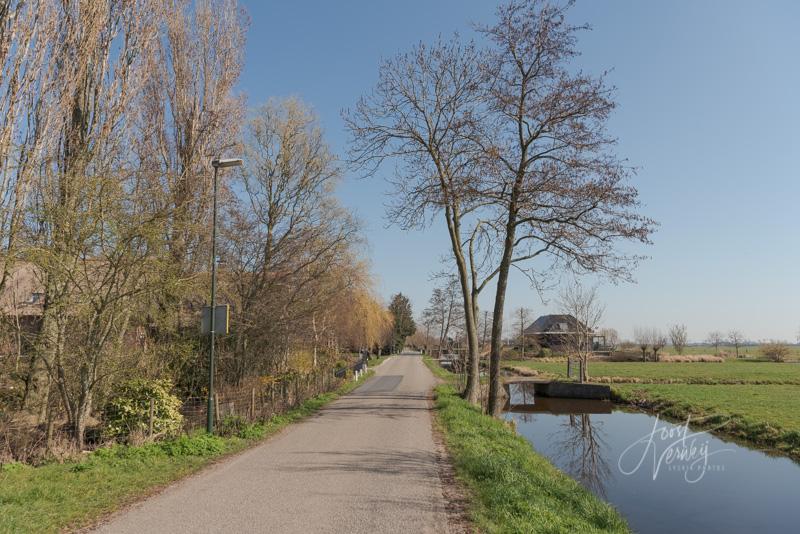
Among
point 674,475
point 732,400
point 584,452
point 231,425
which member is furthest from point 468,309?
point 732,400

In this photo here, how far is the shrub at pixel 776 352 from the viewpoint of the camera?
57.7m

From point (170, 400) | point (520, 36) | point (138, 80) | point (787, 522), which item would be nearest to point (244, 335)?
point (170, 400)

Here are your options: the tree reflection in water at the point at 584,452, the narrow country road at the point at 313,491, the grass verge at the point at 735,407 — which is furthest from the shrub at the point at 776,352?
the narrow country road at the point at 313,491

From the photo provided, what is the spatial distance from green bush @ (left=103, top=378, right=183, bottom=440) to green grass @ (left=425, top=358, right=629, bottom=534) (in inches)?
240

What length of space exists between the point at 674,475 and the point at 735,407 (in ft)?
37.1

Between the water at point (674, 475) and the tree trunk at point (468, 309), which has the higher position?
the tree trunk at point (468, 309)

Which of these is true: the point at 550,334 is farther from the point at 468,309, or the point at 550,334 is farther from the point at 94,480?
the point at 94,480

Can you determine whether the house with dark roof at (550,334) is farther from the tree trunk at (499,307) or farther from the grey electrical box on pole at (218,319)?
the grey electrical box on pole at (218,319)

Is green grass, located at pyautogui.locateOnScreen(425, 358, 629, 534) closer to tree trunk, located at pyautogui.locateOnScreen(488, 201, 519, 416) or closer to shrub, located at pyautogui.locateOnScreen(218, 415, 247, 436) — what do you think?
tree trunk, located at pyautogui.locateOnScreen(488, 201, 519, 416)

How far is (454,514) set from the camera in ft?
20.5

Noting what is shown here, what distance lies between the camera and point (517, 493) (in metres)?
6.79

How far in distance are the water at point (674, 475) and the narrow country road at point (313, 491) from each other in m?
4.61

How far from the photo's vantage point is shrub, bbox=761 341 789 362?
57688 millimetres

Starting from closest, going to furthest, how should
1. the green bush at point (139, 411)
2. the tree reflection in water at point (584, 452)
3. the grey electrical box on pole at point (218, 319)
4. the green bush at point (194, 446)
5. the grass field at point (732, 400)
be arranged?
the green bush at point (194, 446) → the green bush at point (139, 411) → the grey electrical box on pole at point (218, 319) → the tree reflection in water at point (584, 452) → the grass field at point (732, 400)
